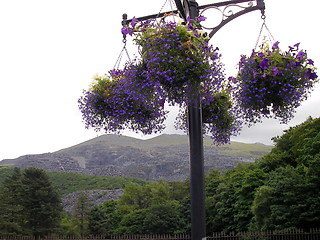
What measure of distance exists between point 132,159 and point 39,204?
112 m

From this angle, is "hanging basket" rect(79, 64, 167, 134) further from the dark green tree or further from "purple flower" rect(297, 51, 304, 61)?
the dark green tree

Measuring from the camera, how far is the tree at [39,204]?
35.6 meters

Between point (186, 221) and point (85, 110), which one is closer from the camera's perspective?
point (85, 110)

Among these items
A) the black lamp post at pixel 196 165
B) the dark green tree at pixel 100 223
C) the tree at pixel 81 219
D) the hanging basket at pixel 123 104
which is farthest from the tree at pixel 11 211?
the black lamp post at pixel 196 165

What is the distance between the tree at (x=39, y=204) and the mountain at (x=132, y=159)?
65778 mm

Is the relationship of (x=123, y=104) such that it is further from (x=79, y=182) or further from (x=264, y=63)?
(x=79, y=182)

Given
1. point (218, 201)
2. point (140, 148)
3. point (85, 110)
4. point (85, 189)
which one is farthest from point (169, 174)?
point (85, 110)

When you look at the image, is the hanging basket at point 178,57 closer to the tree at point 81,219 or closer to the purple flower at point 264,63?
the purple flower at point 264,63

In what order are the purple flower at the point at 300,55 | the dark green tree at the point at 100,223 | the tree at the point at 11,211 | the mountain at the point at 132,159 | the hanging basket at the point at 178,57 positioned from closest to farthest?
the hanging basket at the point at 178,57, the purple flower at the point at 300,55, the tree at the point at 11,211, the dark green tree at the point at 100,223, the mountain at the point at 132,159

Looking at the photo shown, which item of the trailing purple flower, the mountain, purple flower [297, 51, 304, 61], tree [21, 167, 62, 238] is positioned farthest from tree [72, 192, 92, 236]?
the mountain

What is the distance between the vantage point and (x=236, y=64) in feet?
11.6

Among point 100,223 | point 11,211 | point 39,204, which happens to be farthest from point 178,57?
point 39,204

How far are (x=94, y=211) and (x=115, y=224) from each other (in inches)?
169

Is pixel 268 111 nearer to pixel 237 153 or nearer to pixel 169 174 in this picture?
pixel 169 174
